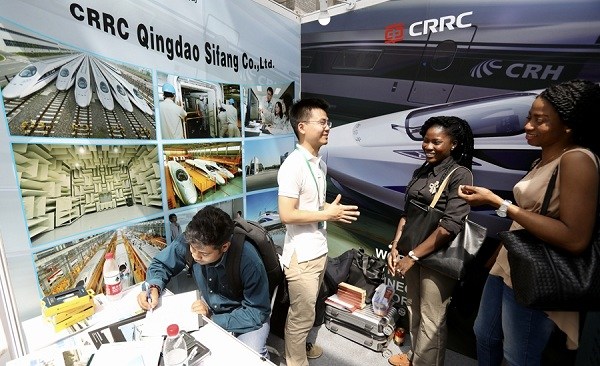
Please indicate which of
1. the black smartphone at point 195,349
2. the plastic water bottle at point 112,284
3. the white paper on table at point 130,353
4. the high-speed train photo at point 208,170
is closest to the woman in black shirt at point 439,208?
the black smartphone at point 195,349

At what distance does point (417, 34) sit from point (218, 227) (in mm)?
2066

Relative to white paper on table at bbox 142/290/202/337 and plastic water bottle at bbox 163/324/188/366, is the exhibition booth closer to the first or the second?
white paper on table at bbox 142/290/202/337

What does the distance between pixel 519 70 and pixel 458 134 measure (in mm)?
647

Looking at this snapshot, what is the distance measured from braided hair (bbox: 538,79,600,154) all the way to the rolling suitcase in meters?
1.71

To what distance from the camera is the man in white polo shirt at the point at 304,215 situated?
4.94 ft

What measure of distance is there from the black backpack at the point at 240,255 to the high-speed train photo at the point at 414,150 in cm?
131

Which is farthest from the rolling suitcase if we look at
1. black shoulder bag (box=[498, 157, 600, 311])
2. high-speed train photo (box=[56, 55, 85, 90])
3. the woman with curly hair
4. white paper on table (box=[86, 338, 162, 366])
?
high-speed train photo (box=[56, 55, 85, 90])

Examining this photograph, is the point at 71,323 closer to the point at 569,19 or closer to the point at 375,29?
the point at 375,29

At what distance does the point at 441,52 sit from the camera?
6.59 feet

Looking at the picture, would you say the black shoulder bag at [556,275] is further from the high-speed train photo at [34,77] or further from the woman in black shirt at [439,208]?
the high-speed train photo at [34,77]

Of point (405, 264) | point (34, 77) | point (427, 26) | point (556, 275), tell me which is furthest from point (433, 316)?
point (34, 77)

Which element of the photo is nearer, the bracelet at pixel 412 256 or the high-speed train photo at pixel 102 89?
the high-speed train photo at pixel 102 89

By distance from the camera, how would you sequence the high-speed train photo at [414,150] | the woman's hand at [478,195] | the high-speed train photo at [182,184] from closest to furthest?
the woman's hand at [478,195], the high-speed train photo at [414,150], the high-speed train photo at [182,184]

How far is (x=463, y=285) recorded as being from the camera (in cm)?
194
